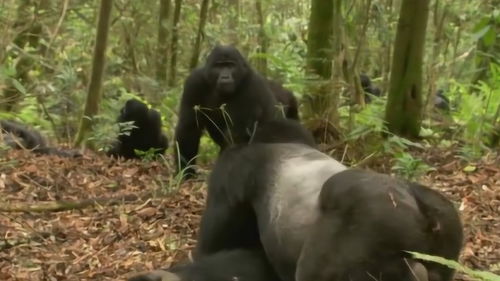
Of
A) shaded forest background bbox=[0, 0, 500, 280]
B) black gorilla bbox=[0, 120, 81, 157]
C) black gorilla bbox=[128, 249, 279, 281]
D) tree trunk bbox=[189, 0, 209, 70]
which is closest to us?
black gorilla bbox=[128, 249, 279, 281]

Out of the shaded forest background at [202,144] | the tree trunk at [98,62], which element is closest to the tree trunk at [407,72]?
the shaded forest background at [202,144]

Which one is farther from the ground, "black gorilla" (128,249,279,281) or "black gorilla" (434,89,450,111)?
"black gorilla" (128,249,279,281)

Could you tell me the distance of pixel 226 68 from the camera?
8812 millimetres

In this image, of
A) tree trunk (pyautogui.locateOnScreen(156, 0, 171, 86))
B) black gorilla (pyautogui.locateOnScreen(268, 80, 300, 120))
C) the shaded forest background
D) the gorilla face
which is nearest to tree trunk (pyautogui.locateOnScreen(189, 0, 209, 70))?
the shaded forest background

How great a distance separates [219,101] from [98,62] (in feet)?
7.11

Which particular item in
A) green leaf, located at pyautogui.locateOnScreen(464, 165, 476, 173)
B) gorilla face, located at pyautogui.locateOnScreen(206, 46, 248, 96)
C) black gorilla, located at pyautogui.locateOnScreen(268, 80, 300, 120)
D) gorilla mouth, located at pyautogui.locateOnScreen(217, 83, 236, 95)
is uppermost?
gorilla face, located at pyautogui.locateOnScreen(206, 46, 248, 96)

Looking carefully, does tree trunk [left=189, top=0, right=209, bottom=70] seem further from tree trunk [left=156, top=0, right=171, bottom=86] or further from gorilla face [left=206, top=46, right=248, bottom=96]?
gorilla face [left=206, top=46, right=248, bottom=96]

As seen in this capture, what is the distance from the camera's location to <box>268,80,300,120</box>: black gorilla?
912 centimetres

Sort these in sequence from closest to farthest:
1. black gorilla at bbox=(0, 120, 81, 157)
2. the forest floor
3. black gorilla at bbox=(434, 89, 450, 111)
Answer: the forest floor
black gorilla at bbox=(0, 120, 81, 157)
black gorilla at bbox=(434, 89, 450, 111)

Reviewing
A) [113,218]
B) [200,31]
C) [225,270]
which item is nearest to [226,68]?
[113,218]

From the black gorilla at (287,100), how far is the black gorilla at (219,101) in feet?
0.97

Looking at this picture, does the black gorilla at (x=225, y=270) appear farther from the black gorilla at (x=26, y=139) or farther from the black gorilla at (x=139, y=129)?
the black gorilla at (x=139, y=129)

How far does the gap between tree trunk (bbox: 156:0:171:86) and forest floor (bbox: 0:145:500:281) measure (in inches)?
302

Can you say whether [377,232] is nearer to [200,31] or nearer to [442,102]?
[442,102]
